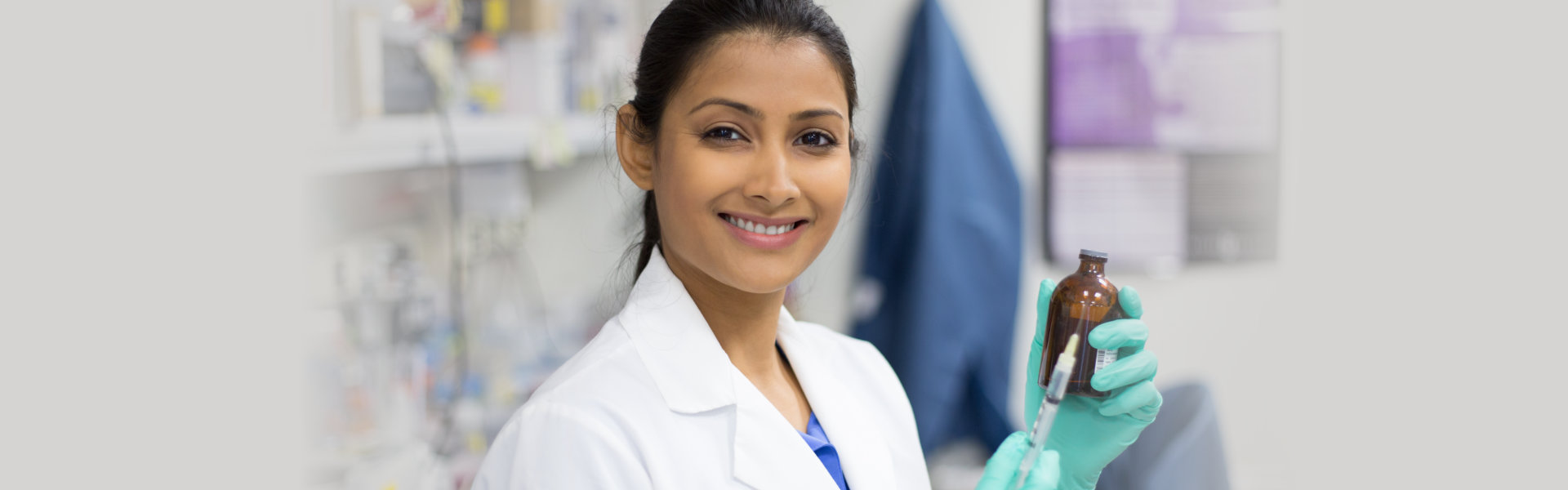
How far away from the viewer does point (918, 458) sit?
1134 millimetres

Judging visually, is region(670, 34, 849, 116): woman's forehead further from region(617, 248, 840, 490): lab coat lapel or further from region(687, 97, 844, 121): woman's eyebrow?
region(617, 248, 840, 490): lab coat lapel

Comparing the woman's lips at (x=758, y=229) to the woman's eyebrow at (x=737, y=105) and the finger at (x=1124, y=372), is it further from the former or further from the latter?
the finger at (x=1124, y=372)

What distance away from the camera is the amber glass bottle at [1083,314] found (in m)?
0.93

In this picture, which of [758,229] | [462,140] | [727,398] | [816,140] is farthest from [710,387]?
[462,140]

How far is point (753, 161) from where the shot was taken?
0.92 metres

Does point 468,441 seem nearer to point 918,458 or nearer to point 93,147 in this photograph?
point 918,458

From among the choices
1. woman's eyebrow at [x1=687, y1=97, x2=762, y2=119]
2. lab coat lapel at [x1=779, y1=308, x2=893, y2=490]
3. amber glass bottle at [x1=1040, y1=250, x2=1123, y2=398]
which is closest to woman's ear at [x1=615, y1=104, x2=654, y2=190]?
woman's eyebrow at [x1=687, y1=97, x2=762, y2=119]

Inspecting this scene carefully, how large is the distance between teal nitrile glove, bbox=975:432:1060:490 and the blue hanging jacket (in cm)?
127

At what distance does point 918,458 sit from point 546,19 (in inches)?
43.2

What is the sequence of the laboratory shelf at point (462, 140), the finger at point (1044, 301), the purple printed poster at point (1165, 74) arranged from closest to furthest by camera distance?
the finger at point (1044, 301) → the laboratory shelf at point (462, 140) → the purple printed poster at point (1165, 74)

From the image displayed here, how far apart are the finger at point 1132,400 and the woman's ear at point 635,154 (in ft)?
1.63

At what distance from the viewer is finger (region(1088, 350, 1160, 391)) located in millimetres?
955

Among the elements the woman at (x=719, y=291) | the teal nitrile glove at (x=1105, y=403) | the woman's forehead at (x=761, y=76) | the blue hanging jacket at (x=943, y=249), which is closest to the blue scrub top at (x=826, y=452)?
the woman at (x=719, y=291)

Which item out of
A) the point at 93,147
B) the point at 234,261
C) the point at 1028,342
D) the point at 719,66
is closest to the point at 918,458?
the point at 719,66
